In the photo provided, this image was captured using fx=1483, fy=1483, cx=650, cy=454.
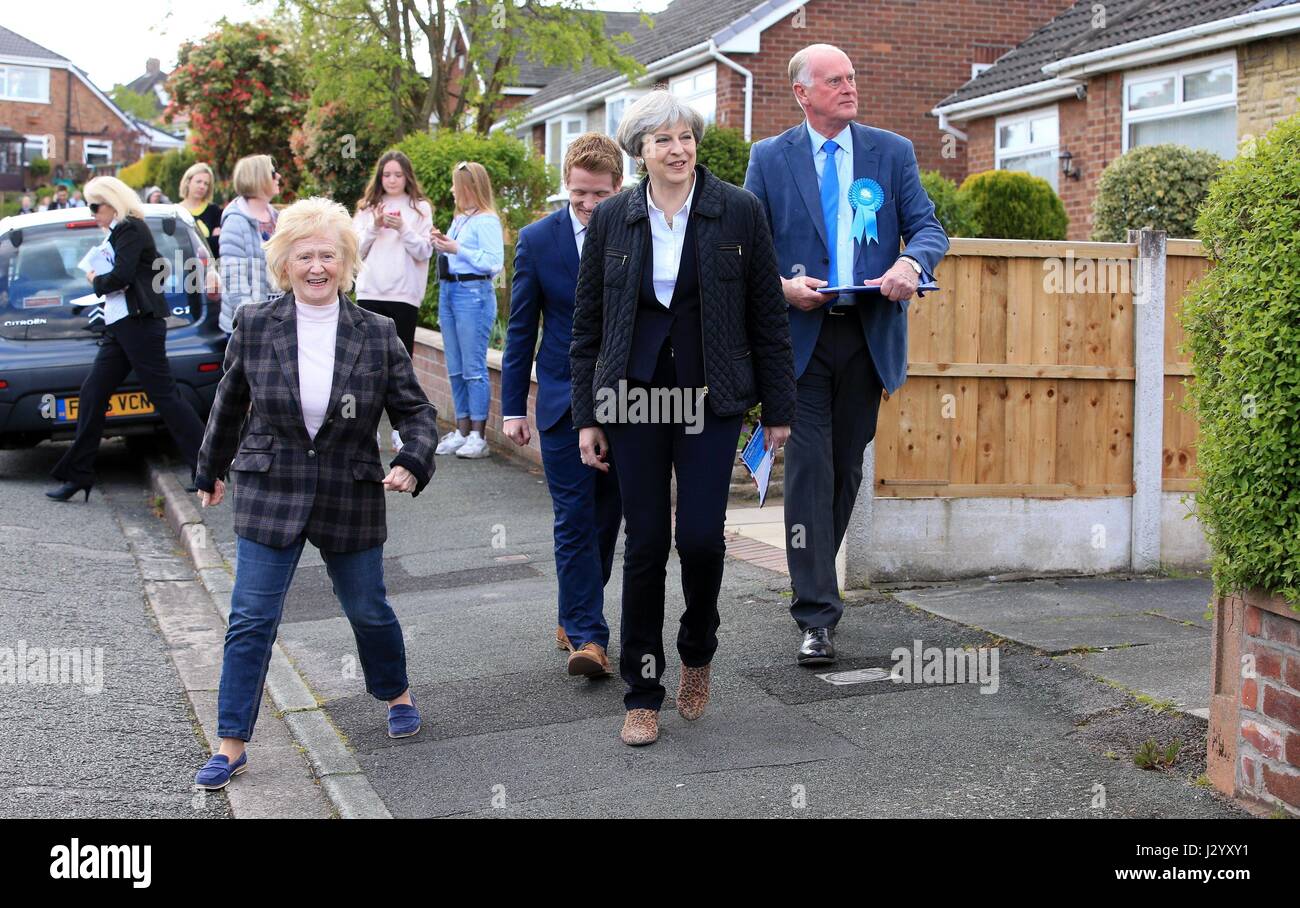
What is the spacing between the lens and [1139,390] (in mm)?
7227

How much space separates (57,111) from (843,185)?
2930 inches

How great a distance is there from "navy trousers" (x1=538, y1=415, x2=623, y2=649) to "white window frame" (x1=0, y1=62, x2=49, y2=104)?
72.9 m

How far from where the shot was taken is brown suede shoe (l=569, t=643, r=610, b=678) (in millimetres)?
5641

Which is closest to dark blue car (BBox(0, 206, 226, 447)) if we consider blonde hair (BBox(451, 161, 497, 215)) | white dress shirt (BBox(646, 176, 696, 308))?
blonde hair (BBox(451, 161, 497, 215))

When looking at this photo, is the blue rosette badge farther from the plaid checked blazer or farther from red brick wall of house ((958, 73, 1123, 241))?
red brick wall of house ((958, 73, 1123, 241))

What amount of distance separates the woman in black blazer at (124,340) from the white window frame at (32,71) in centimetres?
6761

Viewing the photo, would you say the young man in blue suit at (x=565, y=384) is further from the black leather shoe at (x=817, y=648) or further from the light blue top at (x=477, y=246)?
the light blue top at (x=477, y=246)

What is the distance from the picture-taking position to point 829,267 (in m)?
5.71

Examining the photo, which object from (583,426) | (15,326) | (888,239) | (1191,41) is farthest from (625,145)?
(1191,41)

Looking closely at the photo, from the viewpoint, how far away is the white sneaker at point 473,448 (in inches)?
445

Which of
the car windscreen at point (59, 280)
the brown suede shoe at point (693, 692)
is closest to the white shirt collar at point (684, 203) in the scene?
the brown suede shoe at point (693, 692)

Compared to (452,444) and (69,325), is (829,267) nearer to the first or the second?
(452,444)

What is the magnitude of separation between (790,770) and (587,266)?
172 centimetres

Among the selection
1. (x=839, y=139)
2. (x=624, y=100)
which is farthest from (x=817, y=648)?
(x=624, y=100)
